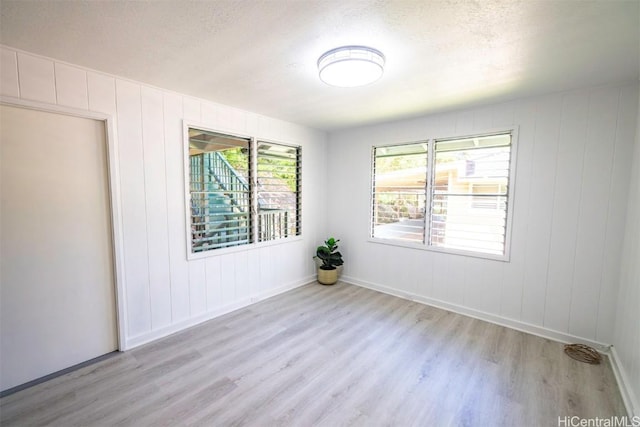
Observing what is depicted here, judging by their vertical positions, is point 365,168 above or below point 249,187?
above

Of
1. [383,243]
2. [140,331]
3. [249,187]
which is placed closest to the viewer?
[140,331]

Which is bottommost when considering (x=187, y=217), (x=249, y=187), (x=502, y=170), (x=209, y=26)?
(x=187, y=217)

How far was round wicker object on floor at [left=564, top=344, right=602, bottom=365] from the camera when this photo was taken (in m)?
2.30

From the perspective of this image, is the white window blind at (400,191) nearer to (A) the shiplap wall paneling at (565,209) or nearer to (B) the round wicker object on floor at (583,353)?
(A) the shiplap wall paneling at (565,209)

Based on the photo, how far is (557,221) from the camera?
8.59 feet

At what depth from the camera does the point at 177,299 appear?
2.77 m

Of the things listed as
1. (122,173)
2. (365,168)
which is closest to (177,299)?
(122,173)

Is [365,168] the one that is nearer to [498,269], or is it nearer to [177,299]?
[498,269]

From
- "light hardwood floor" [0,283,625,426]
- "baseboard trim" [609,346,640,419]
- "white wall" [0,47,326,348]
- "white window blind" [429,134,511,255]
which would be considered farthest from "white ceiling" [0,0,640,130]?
"light hardwood floor" [0,283,625,426]

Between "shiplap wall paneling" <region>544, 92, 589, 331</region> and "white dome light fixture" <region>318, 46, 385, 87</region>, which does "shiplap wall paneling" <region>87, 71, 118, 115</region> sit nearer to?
"white dome light fixture" <region>318, 46, 385, 87</region>

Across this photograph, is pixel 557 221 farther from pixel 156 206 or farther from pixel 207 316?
pixel 156 206

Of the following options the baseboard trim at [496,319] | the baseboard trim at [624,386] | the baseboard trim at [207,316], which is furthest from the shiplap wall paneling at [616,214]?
the baseboard trim at [207,316]

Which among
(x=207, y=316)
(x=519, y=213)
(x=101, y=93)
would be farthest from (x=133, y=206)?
(x=519, y=213)

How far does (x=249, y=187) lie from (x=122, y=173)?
1317 millimetres
